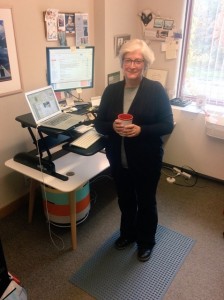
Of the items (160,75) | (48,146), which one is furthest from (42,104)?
(160,75)

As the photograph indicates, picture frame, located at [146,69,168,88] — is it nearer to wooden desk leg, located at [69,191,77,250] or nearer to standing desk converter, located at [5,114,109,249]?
standing desk converter, located at [5,114,109,249]

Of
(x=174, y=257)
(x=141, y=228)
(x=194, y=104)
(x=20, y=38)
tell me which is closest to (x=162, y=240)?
(x=174, y=257)

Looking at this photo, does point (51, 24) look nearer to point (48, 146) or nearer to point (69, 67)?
point (69, 67)

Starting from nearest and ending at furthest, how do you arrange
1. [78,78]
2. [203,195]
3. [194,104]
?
[78,78], [203,195], [194,104]

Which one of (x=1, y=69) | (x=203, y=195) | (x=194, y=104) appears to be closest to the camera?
(x=1, y=69)

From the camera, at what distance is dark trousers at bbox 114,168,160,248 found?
162 cm

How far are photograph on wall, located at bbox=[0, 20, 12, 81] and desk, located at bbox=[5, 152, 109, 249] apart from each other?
24.5 inches

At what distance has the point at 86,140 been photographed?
180 cm

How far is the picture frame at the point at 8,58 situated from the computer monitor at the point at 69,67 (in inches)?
9.4

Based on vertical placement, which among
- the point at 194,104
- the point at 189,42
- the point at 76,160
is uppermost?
the point at 189,42

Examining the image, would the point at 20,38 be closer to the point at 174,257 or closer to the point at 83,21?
the point at 83,21

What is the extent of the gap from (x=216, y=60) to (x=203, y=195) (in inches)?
50.7

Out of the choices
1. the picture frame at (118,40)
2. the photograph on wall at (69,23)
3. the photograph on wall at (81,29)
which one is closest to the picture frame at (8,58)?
the photograph on wall at (69,23)

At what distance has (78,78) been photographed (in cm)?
231
